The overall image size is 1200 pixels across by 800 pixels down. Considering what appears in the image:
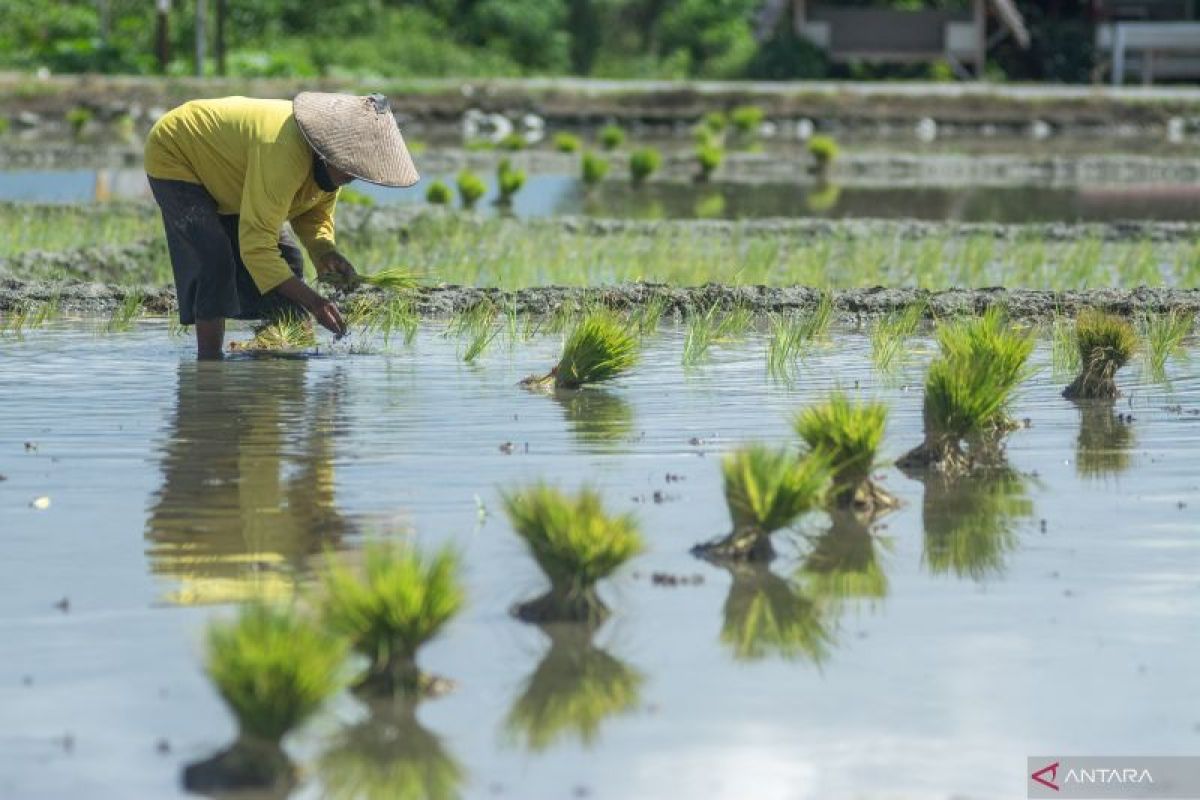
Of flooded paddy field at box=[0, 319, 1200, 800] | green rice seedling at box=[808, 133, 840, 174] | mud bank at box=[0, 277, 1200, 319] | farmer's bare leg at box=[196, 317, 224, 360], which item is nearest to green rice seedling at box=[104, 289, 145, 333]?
mud bank at box=[0, 277, 1200, 319]

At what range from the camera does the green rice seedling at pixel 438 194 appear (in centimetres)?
1722

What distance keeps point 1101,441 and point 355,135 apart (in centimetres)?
283

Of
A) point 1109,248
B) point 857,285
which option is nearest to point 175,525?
point 857,285

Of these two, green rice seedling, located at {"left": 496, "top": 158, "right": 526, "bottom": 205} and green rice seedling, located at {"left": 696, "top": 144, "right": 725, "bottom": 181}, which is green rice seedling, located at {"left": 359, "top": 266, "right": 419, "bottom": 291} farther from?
green rice seedling, located at {"left": 696, "top": 144, "right": 725, "bottom": 181}

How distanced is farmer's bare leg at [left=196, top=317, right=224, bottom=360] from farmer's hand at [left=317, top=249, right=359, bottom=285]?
466 millimetres

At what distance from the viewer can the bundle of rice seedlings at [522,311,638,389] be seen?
8.07 m

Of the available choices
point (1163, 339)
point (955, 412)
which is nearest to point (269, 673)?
point (955, 412)

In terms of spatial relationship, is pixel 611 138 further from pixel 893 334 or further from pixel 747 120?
pixel 893 334

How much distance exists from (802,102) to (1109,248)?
53.2 feet

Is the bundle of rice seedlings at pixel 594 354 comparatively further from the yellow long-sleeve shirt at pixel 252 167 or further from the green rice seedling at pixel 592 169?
the green rice seedling at pixel 592 169

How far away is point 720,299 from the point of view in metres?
10.5

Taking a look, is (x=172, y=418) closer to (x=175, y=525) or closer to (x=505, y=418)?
(x=505, y=418)

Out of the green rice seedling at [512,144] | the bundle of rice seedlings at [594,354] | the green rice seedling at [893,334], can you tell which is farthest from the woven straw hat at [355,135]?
the green rice seedling at [512,144]

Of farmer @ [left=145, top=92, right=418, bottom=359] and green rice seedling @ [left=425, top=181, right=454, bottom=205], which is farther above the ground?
green rice seedling @ [left=425, top=181, right=454, bottom=205]
